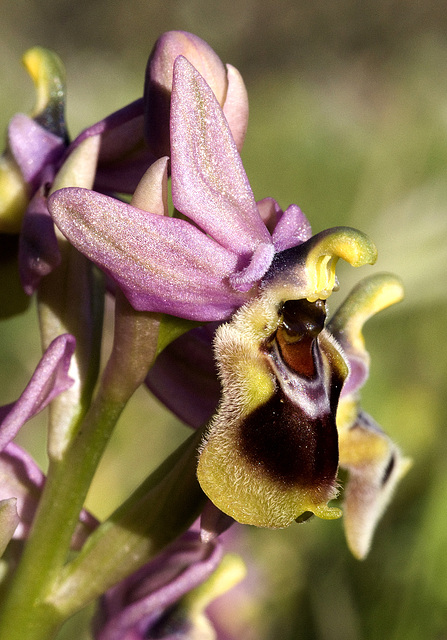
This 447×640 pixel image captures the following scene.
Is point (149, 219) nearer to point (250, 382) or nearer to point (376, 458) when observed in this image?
point (250, 382)

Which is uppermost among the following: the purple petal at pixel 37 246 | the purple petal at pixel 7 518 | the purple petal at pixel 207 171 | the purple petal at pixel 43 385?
the purple petal at pixel 207 171

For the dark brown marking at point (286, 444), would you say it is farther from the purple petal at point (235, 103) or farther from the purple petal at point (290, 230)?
the purple petal at point (235, 103)

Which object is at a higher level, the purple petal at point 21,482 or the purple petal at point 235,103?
the purple petal at point 235,103

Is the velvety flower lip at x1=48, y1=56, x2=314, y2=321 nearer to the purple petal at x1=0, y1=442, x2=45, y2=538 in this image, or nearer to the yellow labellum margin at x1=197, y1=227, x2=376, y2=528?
the yellow labellum margin at x1=197, y1=227, x2=376, y2=528

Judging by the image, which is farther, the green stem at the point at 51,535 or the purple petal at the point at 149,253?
the green stem at the point at 51,535

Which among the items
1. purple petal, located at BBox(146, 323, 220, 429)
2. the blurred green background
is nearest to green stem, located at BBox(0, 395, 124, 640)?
purple petal, located at BBox(146, 323, 220, 429)

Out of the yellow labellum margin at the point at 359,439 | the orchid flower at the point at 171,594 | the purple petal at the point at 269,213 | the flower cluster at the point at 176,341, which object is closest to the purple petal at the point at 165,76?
the flower cluster at the point at 176,341
